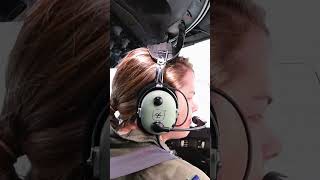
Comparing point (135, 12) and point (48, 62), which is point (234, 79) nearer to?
point (135, 12)

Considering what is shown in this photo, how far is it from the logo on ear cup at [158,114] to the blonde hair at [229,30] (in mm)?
289

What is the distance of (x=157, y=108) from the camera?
2061 mm

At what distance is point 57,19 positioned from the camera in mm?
2221

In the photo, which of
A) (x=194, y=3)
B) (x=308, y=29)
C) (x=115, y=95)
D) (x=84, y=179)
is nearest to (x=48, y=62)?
(x=115, y=95)

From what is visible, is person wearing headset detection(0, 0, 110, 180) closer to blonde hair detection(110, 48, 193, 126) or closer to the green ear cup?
blonde hair detection(110, 48, 193, 126)

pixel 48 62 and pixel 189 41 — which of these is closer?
pixel 189 41

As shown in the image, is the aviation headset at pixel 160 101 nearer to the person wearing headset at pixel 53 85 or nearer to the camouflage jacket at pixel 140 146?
the camouflage jacket at pixel 140 146

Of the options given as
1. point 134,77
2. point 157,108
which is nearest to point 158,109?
point 157,108

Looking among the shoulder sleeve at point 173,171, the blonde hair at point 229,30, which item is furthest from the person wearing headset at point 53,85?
the blonde hair at point 229,30

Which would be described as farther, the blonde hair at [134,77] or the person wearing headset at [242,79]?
the person wearing headset at [242,79]

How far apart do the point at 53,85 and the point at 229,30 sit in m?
0.80

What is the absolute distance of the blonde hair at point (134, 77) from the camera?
2.09m

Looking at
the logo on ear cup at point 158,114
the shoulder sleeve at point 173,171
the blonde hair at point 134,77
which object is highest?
the blonde hair at point 134,77

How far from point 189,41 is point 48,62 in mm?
617
